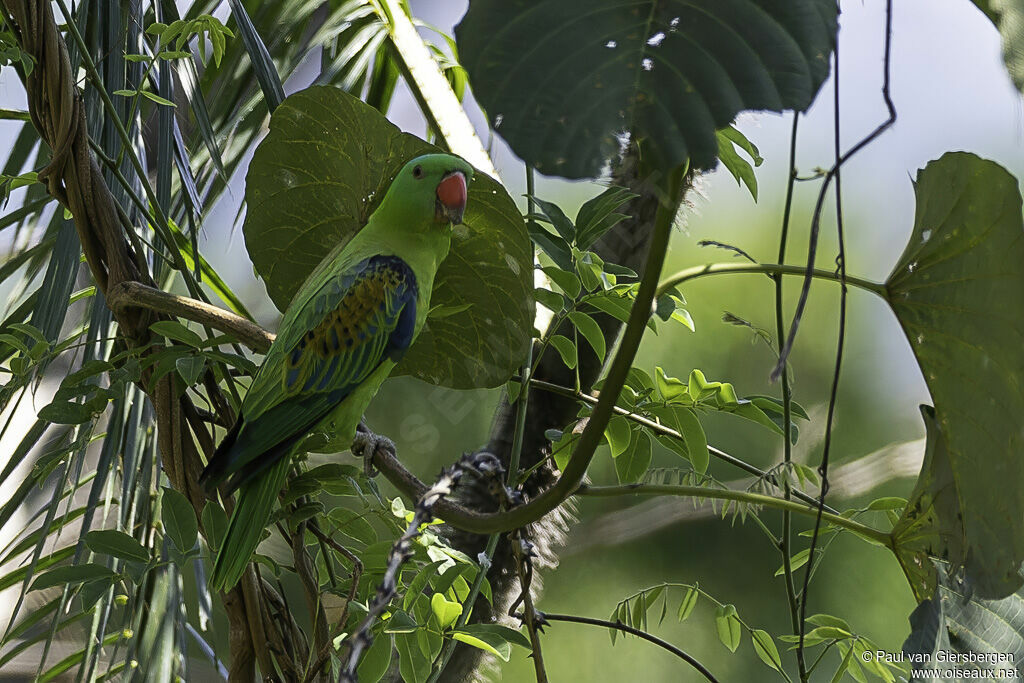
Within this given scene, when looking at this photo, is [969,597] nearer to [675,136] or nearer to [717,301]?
[675,136]

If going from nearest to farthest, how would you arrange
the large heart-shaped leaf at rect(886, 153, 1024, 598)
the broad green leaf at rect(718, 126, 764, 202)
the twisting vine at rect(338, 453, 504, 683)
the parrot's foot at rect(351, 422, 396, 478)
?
the twisting vine at rect(338, 453, 504, 683) → the large heart-shaped leaf at rect(886, 153, 1024, 598) → the broad green leaf at rect(718, 126, 764, 202) → the parrot's foot at rect(351, 422, 396, 478)

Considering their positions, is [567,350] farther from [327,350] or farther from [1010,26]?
[1010,26]

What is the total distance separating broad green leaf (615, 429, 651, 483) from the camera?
62 centimetres

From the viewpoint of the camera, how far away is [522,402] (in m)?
0.60

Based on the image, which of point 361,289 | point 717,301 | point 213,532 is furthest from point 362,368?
point 717,301

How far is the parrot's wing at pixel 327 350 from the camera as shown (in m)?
0.57

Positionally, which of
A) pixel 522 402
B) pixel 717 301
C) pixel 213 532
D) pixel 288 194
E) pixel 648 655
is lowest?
pixel 648 655

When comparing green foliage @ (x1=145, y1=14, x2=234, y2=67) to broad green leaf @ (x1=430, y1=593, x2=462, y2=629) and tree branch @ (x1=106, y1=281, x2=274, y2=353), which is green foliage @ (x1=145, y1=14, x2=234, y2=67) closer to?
tree branch @ (x1=106, y1=281, x2=274, y2=353)

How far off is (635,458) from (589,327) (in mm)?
118

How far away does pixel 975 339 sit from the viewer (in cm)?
44

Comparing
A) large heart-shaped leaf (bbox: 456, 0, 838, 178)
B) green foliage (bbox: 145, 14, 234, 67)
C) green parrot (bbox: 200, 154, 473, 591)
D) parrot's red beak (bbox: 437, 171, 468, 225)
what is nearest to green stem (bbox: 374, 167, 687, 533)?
large heart-shaped leaf (bbox: 456, 0, 838, 178)

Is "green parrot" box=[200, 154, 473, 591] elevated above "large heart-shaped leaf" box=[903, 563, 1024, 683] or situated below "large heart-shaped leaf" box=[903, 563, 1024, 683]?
above

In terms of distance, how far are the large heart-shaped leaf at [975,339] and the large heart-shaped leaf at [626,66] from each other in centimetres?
23

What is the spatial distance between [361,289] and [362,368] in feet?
0.20
